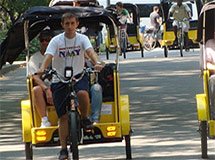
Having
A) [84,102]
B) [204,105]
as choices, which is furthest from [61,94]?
A: [204,105]

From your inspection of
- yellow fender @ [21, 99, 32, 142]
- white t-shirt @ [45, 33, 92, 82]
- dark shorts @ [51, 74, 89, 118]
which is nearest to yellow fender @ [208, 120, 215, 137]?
dark shorts @ [51, 74, 89, 118]

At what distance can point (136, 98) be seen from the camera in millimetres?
17344

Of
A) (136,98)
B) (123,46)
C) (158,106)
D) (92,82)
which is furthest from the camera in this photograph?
(123,46)

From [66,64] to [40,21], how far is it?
1.59 m

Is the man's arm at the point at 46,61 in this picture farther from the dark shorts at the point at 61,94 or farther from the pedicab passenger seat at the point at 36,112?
the pedicab passenger seat at the point at 36,112

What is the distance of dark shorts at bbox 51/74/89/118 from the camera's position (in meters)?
9.73

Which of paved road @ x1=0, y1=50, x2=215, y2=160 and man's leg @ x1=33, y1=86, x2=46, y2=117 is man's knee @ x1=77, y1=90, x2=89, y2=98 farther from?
paved road @ x1=0, y1=50, x2=215, y2=160

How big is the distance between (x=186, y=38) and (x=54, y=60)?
19310mm

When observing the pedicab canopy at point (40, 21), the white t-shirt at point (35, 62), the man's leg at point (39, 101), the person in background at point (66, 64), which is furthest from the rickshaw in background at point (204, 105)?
the white t-shirt at point (35, 62)

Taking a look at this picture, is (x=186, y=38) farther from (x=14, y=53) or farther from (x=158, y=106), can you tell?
(x=14, y=53)

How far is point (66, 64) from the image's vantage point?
993 centimetres

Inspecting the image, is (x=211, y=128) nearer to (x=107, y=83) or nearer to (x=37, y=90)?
(x=107, y=83)

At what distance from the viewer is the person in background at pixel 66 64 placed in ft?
32.1

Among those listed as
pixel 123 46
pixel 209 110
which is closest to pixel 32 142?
pixel 209 110
